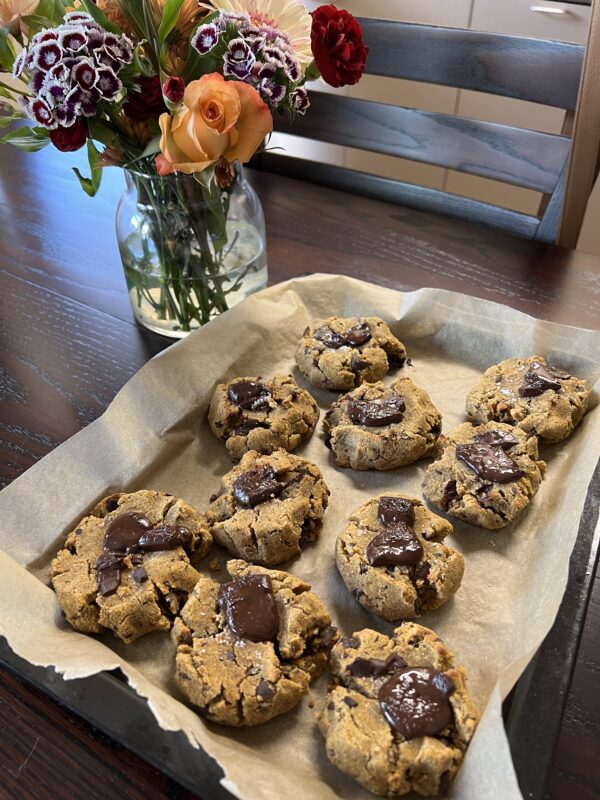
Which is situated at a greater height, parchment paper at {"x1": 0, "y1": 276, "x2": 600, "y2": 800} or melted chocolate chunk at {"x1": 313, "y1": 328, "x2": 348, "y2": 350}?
melted chocolate chunk at {"x1": 313, "y1": 328, "x2": 348, "y2": 350}

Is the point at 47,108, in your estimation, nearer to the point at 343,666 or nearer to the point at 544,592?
the point at 343,666

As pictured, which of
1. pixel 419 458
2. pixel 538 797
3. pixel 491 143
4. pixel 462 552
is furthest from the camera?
pixel 491 143

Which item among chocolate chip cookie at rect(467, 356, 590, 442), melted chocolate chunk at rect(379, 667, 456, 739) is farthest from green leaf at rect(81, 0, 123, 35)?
melted chocolate chunk at rect(379, 667, 456, 739)

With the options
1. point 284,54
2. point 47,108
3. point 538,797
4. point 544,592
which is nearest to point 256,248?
point 284,54

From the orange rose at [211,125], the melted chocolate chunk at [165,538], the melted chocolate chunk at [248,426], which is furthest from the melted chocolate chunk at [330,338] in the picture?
the melted chocolate chunk at [165,538]

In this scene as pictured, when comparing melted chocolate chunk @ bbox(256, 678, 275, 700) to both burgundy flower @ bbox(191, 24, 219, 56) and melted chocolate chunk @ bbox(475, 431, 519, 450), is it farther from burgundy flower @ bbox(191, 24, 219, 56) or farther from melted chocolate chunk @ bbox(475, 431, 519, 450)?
burgundy flower @ bbox(191, 24, 219, 56)

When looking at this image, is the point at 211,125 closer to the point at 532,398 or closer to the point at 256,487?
the point at 256,487

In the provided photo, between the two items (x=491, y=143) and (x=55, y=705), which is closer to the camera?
(x=55, y=705)
